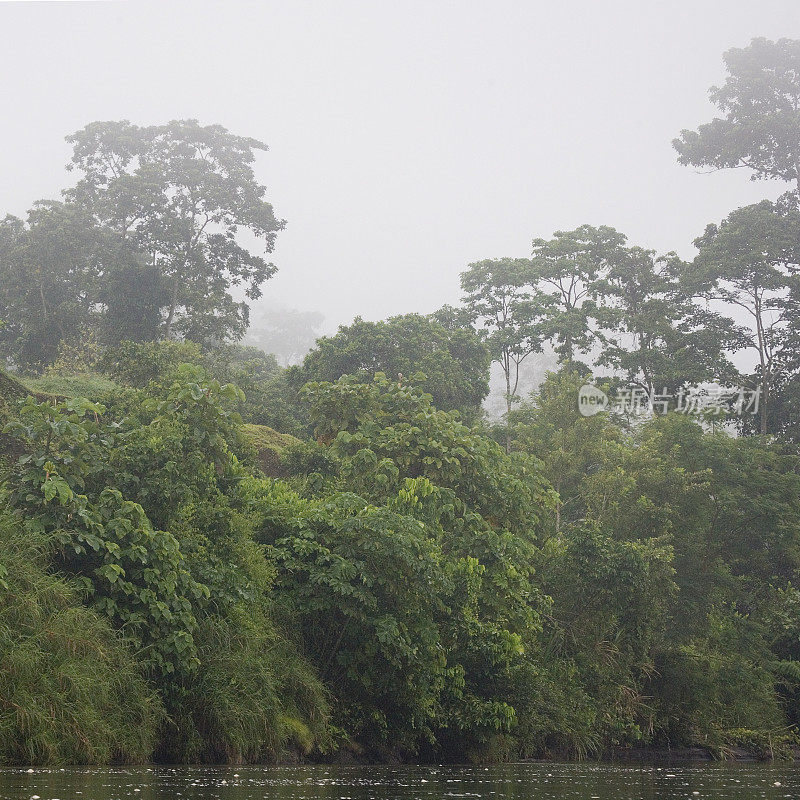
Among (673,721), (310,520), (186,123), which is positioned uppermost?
(186,123)

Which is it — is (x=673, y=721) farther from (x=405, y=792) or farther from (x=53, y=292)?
(x=53, y=292)

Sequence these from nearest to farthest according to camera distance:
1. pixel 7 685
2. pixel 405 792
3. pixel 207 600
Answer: pixel 405 792, pixel 7 685, pixel 207 600

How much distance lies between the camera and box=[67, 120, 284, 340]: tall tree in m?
39.9

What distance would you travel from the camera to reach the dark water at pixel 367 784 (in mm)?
6934

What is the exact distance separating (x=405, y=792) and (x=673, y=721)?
48.6 ft

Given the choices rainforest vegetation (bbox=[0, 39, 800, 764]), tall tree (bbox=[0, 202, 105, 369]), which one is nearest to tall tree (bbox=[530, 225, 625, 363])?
rainforest vegetation (bbox=[0, 39, 800, 764])

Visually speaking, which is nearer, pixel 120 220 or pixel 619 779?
→ pixel 619 779

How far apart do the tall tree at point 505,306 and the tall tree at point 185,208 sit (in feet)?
30.0

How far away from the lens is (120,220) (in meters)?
41.8

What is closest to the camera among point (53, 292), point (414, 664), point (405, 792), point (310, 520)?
point (405, 792)

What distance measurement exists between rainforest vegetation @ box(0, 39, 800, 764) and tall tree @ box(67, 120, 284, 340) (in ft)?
0.80

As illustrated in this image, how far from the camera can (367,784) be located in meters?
9.11

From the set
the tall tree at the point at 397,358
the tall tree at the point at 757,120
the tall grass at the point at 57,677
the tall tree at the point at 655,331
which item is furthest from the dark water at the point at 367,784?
the tall tree at the point at 757,120

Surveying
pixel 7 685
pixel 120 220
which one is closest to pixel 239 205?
pixel 120 220
